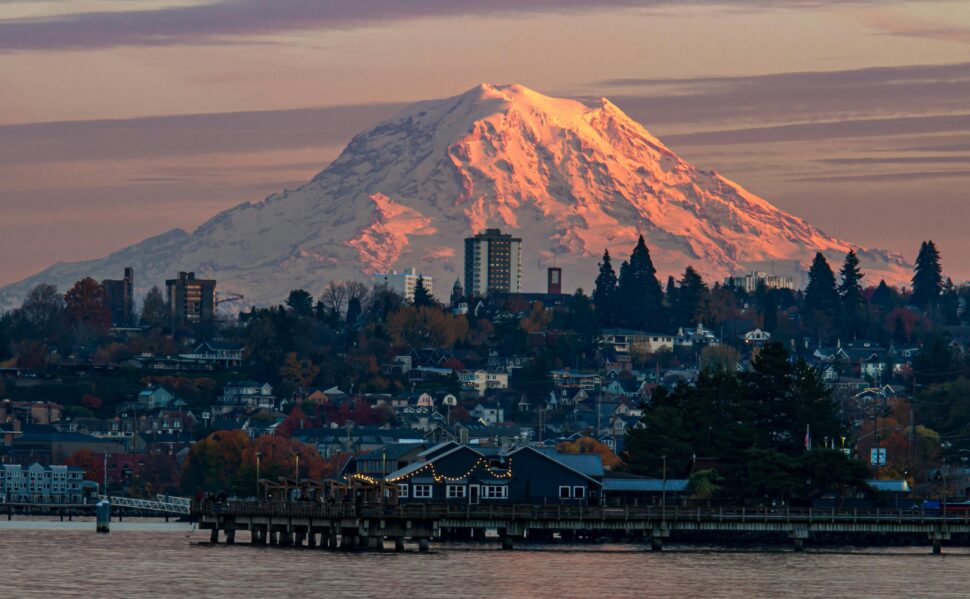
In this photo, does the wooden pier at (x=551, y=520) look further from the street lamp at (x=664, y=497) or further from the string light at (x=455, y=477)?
the string light at (x=455, y=477)

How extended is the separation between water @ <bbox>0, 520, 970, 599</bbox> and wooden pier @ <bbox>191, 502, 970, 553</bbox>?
175 centimetres

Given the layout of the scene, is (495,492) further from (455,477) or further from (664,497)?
(664,497)

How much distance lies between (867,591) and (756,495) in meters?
49.8

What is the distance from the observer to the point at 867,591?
121 m

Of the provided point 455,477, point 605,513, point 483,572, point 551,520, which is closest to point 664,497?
point 455,477

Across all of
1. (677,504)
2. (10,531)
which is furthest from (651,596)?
(10,531)

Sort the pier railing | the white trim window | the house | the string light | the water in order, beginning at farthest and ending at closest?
the white trim window, the string light, the house, the pier railing, the water

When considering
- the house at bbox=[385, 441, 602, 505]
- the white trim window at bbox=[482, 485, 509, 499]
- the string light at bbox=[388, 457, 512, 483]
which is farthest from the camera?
the white trim window at bbox=[482, 485, 509, 499]

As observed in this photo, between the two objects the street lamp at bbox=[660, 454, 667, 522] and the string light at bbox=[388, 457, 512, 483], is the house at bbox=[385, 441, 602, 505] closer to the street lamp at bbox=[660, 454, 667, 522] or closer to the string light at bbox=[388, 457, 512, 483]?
the string light at bbox=[388, 457, 512, 483]

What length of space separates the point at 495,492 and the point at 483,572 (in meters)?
46.6

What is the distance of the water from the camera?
389ft

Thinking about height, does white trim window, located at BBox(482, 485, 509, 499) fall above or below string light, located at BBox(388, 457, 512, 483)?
below

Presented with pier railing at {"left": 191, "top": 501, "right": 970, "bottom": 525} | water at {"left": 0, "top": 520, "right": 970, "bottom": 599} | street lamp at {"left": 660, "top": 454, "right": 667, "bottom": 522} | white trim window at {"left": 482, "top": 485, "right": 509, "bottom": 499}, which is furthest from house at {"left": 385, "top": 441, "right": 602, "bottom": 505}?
pier railing at {"left": 191, "top": 501, "right": 970, "bottom": 525}

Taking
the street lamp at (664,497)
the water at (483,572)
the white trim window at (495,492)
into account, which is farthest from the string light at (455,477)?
the water at (483,572)
